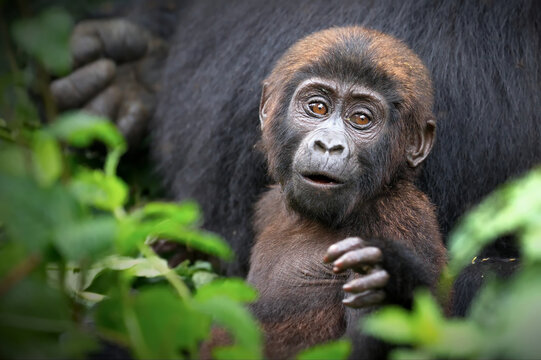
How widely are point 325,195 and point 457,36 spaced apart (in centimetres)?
92

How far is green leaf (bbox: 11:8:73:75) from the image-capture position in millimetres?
1354

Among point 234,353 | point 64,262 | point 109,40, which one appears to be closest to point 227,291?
point 234,353

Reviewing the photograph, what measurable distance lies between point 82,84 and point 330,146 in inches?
70.0

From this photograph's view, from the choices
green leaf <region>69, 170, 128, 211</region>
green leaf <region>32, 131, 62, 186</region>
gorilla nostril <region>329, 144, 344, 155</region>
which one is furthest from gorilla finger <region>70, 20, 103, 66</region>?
green leaf <region>32, 131, 62, 186</region>

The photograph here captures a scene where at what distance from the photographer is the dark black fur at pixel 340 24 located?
8.62 feet

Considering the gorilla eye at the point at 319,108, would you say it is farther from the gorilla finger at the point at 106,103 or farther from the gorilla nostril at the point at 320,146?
the gorilla finger at the point at 106,103

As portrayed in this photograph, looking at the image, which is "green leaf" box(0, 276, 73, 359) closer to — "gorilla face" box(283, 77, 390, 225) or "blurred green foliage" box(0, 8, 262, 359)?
"blurred green foliage" box(0, 8, 262, 359)

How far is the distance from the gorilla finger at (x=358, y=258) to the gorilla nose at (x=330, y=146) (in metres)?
0.42

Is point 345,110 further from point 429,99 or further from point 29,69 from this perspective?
point 29,69

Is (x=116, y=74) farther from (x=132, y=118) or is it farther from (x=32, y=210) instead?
(x=32, y=210)

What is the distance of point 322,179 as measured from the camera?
2227 mm

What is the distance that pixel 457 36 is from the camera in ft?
8.88

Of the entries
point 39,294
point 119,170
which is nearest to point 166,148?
point 119,170

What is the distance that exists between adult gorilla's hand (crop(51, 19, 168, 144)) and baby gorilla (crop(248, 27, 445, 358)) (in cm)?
130
